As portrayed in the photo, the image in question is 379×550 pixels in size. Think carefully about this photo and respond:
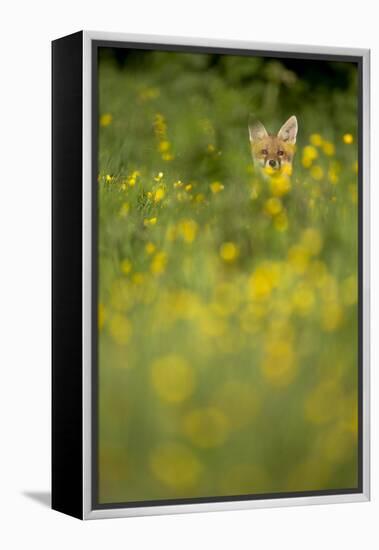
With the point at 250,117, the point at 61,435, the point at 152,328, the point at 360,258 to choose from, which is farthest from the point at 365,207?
the point at 61,435

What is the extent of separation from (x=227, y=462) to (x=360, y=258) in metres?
1.59

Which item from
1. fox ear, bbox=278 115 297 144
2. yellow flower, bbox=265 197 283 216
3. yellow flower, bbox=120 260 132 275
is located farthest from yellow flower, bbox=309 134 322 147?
yellow flower, bbox=120 260 132 275

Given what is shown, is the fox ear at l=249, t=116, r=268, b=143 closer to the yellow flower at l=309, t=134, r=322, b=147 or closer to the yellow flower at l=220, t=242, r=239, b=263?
the yellow flower at l=309, t=134, r=322, b=147

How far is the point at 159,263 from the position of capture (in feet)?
29.2

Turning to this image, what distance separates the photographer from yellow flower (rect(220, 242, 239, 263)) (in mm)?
9062

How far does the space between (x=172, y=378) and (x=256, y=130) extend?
165 centimetres

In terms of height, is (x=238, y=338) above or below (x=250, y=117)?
below

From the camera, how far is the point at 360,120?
31.0ft

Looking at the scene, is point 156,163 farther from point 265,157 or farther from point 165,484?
point 165,484

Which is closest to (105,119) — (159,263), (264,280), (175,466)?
(159,263)

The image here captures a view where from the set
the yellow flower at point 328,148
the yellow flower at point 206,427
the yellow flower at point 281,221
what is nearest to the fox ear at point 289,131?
the yellow flower at point 328,148

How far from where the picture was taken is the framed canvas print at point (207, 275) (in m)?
8.77

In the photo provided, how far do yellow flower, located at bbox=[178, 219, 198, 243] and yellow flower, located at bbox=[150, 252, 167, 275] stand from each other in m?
0.18

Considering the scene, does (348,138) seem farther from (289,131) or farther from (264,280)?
(264,280)
